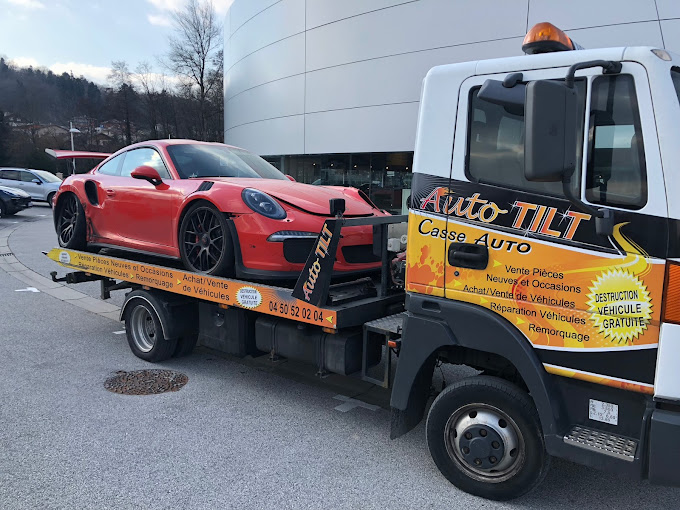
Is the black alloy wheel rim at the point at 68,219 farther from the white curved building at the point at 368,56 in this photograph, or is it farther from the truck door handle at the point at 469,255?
the white curved building at the point at 368,56

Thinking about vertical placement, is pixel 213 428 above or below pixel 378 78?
below

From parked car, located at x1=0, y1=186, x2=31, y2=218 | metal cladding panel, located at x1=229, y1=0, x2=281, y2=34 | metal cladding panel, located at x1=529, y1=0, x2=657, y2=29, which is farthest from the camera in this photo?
metal cladding panel, located at x1=229, y1=0, x2=281, y2=34

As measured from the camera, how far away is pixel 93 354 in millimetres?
5535

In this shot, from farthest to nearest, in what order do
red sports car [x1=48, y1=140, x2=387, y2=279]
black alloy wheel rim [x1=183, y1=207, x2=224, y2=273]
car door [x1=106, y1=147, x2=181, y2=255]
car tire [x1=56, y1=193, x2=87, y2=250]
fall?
car tire [x1=56, y1=193, x2=87, y2=250]
car door [x1=106, y1=147, x2=181, y2=255]
black alloy wheel rim [x1=183, y1=207, x2=224, y2=273]
red sports car [x1=48, y1=140, x2=387, y2=279]

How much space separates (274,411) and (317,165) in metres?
18.2

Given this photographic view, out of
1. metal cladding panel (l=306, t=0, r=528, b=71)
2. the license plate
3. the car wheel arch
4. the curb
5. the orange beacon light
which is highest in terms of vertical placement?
metal cladding panel (l=306, t=0, r=528, b=71)

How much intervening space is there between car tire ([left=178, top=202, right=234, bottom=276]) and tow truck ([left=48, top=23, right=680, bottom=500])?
1176mm

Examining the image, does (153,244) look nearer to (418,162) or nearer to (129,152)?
(129,152)

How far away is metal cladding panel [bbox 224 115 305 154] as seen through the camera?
70.5 ft

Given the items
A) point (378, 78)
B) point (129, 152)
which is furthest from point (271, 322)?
point (378, 78)

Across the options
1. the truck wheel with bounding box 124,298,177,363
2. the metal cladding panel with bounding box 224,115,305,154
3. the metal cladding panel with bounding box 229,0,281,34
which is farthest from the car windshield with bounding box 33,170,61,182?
the truck wheel with bounding box 124,298,177,363

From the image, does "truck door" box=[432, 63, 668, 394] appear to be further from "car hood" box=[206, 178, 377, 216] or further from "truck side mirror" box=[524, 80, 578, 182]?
"car hood" box=[206, 178, 377, 216]

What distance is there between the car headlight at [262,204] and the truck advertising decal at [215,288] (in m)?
0.59

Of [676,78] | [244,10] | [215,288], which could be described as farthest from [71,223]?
[244,10]
